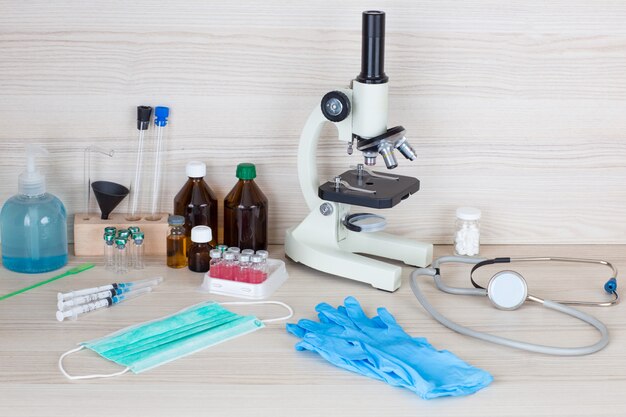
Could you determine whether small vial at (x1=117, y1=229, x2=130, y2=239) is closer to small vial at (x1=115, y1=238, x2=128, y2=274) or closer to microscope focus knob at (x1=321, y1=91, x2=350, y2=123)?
small vial at (x1=115, y1=238, x2=128, y2=274)

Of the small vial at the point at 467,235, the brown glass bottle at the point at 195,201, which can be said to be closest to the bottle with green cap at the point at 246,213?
the brown glass bottle at the point at 195,201

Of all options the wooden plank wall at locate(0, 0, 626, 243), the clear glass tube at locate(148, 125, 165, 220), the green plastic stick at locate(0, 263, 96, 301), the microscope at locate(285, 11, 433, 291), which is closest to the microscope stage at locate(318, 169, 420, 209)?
the microscope at locate(285, 11, 433, 291)

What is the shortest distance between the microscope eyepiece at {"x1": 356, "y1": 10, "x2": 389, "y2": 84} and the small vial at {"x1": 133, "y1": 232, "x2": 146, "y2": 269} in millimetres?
463

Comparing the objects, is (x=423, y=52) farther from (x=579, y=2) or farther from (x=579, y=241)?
(x=579, y=241)

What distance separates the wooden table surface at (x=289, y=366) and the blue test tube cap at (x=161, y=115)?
0.93 feet

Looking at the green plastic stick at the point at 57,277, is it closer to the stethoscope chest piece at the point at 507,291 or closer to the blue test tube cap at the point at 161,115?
the blue test tube cap at the point at 161,115

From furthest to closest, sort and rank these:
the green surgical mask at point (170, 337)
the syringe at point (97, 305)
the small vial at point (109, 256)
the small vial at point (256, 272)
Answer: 1. the small vial at point (109, 256)
2. the small vial at point (256, 272)
3. the syringe at point (97, 305)
4. the green surgical mask at point (170, 337)

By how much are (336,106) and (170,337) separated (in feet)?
1.50

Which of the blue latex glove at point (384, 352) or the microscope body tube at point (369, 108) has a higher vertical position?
the microscope body tube at point (369, 108)

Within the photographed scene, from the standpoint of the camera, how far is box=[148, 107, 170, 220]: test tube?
1.61 m

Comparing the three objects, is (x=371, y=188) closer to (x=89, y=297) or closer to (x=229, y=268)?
(x=229, y=268)

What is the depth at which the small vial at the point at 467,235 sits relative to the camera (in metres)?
1.66

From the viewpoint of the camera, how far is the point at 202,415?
1104mm

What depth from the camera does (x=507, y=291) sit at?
1423 mm
